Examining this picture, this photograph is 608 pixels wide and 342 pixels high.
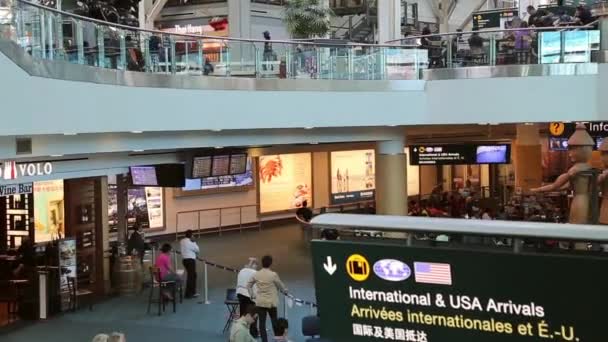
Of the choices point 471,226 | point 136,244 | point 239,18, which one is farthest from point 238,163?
point 239,18

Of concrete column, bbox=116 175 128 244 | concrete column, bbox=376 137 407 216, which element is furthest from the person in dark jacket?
concrete column, bbox=376 137 407 216

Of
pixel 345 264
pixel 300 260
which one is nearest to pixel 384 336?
pixel 345 264

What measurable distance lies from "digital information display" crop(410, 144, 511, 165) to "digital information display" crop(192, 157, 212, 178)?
621cm

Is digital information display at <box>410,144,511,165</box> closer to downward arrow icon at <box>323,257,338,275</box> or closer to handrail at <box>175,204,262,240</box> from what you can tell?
handrail at <box>175,204,262,240</box>

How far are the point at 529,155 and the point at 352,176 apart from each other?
8232 mm

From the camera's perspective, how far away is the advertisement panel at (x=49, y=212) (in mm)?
16406

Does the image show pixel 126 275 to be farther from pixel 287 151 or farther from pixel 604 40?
pixel 604 40

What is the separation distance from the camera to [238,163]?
17438 millimetres

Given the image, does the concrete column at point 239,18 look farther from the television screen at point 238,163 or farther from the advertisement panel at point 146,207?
the television screen at point 238,163

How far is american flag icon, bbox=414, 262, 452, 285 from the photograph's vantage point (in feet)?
11.6

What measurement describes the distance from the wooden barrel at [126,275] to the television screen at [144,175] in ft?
5.42

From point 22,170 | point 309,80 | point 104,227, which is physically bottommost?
point 104,227

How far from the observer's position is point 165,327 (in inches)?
528

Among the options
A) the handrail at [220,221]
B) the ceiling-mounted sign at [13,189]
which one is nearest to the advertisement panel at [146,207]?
the handrail at [220,221]
